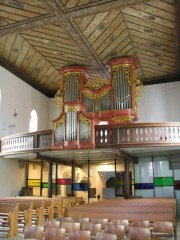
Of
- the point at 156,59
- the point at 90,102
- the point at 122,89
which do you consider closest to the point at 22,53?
the point at 90,102

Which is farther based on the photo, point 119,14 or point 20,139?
point 20,139

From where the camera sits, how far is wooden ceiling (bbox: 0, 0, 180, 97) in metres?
10.1

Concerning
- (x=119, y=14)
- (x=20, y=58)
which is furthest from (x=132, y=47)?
(x=20, y=58)

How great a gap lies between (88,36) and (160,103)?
6020 mm

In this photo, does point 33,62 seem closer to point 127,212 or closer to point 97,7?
point 97,7

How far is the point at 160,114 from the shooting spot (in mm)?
15922

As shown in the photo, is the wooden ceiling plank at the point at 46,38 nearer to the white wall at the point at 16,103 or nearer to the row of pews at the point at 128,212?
the white wall at the point at 16,103

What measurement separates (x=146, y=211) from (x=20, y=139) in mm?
7224

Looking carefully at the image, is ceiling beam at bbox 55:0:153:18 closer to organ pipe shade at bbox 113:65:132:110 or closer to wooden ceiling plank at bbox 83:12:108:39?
wooden ceiling plank at bbox 83:12:108:39

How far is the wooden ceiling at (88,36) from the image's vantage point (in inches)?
397

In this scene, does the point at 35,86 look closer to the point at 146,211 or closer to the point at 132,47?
the point at 132,47

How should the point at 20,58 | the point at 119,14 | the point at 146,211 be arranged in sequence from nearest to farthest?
the point at 146,211 → the point at 119,14 → the point at 20,58

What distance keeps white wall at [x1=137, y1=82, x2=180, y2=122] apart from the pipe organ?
8.65ft

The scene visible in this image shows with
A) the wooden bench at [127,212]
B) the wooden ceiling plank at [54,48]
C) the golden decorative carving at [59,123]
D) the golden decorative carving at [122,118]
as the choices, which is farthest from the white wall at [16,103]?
the wooden bench at [127,212]
